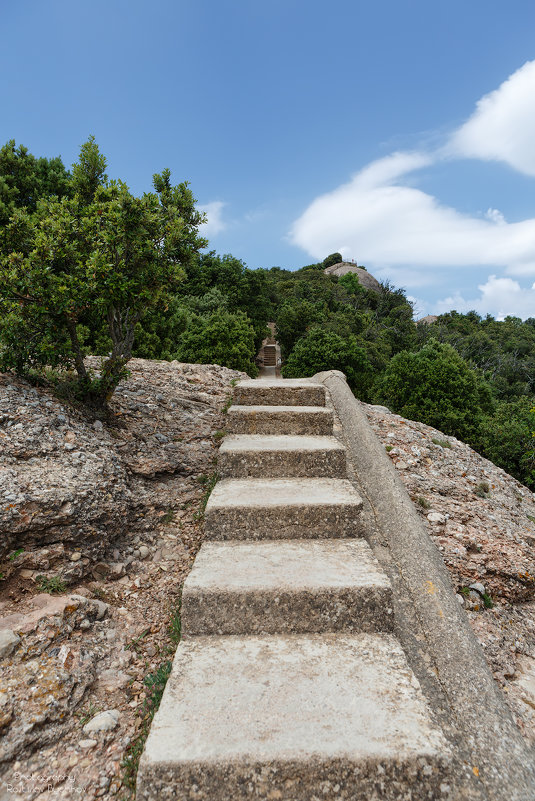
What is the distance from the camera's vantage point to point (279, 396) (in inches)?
186

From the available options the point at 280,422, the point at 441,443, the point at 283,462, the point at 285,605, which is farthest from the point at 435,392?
the point at 285,605

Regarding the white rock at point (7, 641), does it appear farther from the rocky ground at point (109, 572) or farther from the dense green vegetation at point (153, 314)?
the dense green vegetation at point (153, 314)

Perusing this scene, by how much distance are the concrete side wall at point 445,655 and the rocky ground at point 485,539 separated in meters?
0.44

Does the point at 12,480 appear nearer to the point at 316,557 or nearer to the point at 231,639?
the point at 231,639

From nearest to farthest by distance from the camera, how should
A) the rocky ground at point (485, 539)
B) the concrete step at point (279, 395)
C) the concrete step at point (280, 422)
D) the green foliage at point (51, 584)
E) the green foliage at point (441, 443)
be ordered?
the green foliage at point (51, 584), the rocky ground at point (485, 539), the concrete step at point (280, 422), the concrete step at point (279, 395), the green foliage at point (441, 443)

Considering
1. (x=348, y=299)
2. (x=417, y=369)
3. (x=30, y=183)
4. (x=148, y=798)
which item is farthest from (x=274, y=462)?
(x=348, y=299)

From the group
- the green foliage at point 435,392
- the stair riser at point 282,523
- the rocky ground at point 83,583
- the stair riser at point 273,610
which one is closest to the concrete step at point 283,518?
the stair riser at point 282,523

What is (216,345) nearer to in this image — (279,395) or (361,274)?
(279,395)

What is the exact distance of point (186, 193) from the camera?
4.36m

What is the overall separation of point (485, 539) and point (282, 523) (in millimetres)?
1996

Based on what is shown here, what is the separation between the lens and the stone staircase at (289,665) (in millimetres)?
1595

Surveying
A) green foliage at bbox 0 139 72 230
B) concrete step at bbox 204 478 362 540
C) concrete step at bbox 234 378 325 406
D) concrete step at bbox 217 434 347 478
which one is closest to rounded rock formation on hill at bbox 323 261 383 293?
green foliage at bbox 0 139 72 230

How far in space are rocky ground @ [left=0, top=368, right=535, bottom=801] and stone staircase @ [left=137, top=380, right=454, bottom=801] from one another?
0.95 ft

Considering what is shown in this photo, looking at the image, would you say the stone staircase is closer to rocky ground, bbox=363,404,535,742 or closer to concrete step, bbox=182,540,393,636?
concrete step, bbox=182,540,393,636
